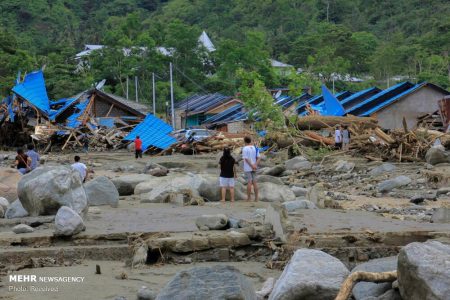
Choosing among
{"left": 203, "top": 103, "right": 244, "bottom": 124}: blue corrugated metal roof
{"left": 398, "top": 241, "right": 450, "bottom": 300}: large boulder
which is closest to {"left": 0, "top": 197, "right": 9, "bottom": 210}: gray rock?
{"left": 398, "top": 241, "right": 450, "bottom": 300}: large boulder

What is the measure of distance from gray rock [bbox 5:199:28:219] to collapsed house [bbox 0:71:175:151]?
85.0 ft

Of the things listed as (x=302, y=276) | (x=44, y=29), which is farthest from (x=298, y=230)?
(x=44, y=29)

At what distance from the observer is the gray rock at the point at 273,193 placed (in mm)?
14633

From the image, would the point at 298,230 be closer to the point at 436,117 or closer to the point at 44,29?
the point at 436,117

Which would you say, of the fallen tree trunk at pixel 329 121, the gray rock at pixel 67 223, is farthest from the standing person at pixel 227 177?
the fallen tree trunk at pixel 329 121

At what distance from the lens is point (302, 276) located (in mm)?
6555

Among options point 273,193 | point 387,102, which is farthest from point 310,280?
point 387,102

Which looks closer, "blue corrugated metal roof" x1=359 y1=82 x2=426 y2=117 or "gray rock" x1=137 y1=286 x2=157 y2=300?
"gray rock" x1=137 y1=286 x2=157 y2=300

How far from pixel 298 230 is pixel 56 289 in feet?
11.1

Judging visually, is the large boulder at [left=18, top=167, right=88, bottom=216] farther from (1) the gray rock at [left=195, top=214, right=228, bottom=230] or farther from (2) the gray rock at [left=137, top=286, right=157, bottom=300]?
(2) the gray rock at [left=137, top=286, right=157, bottom=300]

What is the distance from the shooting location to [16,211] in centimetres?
1147

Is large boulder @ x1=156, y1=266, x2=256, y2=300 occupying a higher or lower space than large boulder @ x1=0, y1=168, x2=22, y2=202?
lower

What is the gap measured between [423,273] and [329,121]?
24424 millimetres

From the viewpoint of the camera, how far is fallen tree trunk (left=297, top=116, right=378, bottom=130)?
28.6 metres
